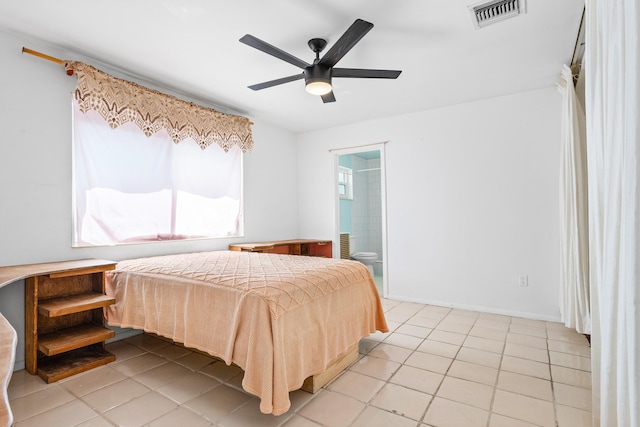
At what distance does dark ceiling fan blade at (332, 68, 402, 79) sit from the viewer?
2.28m

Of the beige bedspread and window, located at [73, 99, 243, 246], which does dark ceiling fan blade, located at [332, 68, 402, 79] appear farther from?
window, located at [73, 99, 243, 246]

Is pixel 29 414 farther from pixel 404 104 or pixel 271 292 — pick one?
pixel 404 104

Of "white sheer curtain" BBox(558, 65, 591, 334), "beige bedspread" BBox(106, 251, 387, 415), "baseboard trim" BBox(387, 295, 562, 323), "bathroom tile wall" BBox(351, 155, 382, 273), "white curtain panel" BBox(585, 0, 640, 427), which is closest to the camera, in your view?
"white curtain panel" BBox(585, 0, 640, 427)

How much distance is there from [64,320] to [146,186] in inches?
52.6

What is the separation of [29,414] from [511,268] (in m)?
4.23

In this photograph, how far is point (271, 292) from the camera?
5.74 feet

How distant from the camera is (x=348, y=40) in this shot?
6.46ft

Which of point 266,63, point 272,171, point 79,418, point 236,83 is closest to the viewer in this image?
point 79,418

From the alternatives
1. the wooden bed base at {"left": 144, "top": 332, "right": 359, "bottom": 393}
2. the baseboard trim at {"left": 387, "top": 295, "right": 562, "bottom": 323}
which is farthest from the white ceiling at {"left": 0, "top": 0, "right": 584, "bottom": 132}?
A: the baseboard trim at {"left": 387, "top": 295, "right": 562, "bottom": 323}

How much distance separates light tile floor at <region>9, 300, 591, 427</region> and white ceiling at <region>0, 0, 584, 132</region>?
2493 mm

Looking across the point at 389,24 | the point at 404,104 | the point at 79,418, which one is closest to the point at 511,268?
Answer: the point at 404,104

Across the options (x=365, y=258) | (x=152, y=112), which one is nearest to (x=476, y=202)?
(x=365, y=258)

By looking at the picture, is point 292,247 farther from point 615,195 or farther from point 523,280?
point 615,195

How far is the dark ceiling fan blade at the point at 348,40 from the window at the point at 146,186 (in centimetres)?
205
